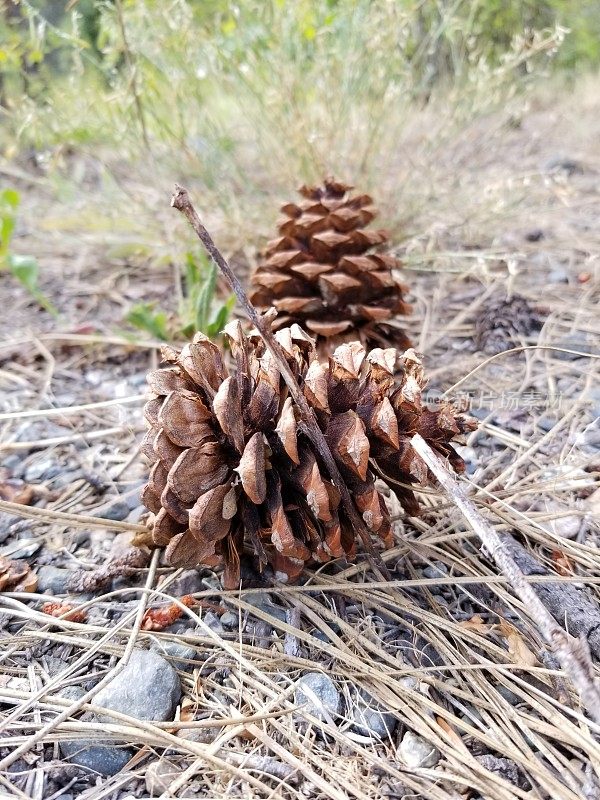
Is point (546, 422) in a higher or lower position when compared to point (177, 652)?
higher

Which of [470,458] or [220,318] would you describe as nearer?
[470,458]

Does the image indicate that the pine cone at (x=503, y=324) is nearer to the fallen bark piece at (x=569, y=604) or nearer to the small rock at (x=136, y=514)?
the fallen bark piece at (x=569, y=604)

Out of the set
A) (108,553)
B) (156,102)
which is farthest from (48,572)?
(156,102)

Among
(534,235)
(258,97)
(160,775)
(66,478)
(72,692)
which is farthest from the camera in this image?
(534,235)

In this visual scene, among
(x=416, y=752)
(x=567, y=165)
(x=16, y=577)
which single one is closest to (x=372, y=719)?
(x=416, y=752)

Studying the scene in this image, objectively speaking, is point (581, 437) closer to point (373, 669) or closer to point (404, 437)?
point (404, 437)

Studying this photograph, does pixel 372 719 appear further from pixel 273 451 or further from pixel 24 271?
pixel 24 271
